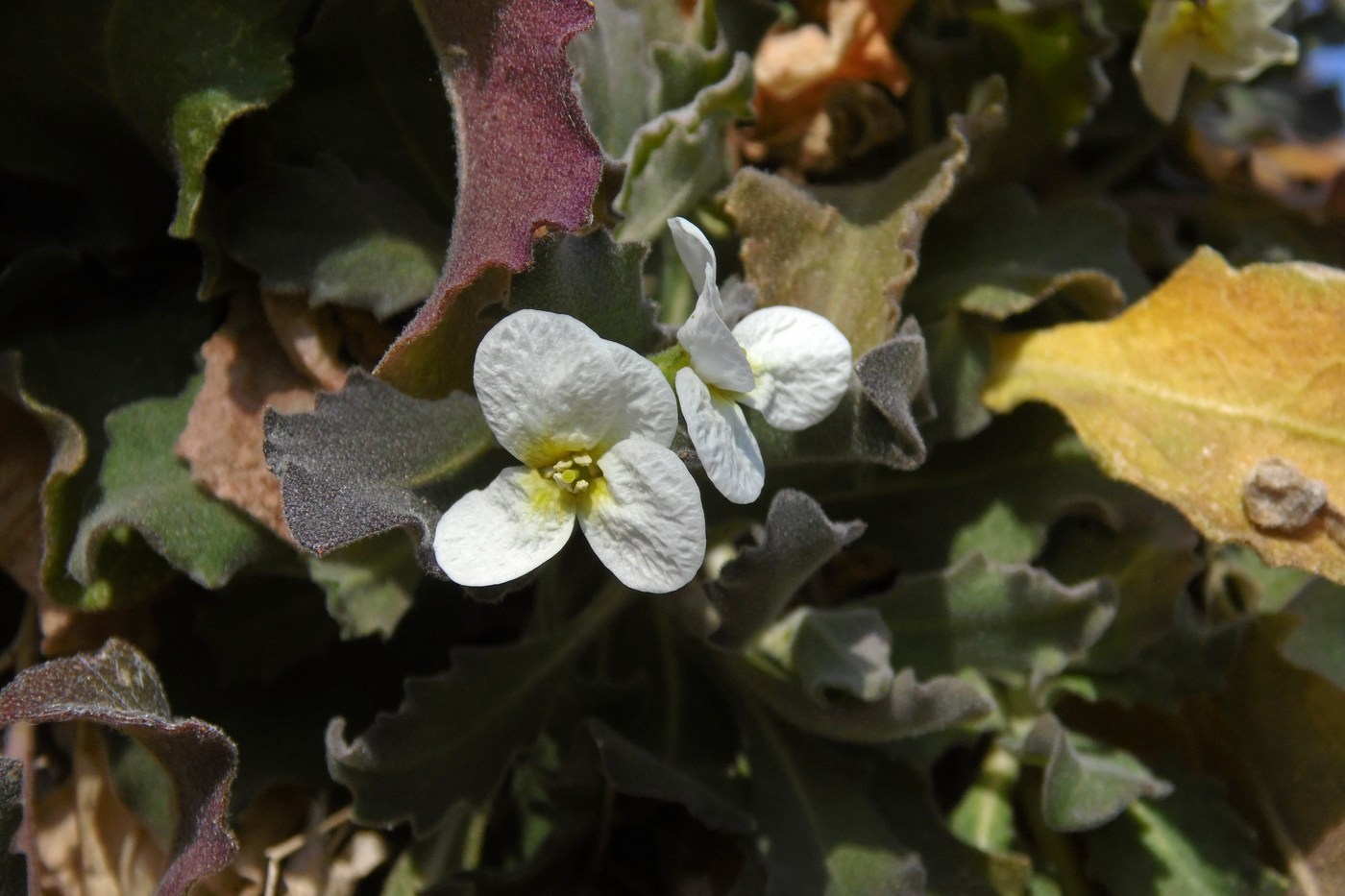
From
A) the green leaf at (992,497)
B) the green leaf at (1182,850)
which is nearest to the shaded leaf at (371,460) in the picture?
the green leaf at (992,497)

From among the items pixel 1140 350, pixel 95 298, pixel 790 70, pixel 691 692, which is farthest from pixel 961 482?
pixel 95 298

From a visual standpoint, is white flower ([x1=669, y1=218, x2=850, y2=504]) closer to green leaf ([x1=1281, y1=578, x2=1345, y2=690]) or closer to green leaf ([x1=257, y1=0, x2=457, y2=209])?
green leaf ([x1=257, y1=0, x2=457, y2=209])

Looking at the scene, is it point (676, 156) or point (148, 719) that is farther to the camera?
point (676, 156)

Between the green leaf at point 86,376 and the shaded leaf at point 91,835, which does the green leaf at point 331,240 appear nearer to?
the green leaf at point 86,376

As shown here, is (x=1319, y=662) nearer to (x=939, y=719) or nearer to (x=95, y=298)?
(x=939, y=719)

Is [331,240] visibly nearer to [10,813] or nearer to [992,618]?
[10,813]

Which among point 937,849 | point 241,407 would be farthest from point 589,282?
point 937,849

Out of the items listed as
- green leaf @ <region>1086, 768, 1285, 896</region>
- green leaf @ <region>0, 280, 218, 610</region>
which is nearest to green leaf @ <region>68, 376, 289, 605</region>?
green leaf @ <region>0, 280, 218, 610</region>

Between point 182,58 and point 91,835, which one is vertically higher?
point 182,58
